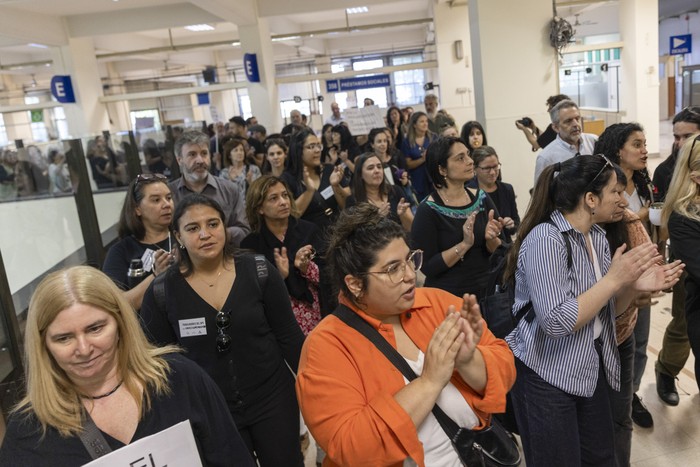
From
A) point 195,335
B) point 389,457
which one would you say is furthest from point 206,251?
point 389,457

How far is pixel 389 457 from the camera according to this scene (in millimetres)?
1479

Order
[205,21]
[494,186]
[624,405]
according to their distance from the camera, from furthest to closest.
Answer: [205,21] < [494,186] < [624,405]

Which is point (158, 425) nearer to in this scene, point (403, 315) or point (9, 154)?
point (403, 315)

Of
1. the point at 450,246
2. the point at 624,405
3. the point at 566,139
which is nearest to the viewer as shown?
the point at 624,405

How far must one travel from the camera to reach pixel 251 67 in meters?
11.8

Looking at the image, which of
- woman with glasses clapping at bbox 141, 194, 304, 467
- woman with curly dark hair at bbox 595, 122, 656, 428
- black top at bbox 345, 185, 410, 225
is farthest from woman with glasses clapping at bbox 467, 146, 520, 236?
woman with glasses clapping at bbox 141, 194, 304, 467

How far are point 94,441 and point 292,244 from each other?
194 centimetres

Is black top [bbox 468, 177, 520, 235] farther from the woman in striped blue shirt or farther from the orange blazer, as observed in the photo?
the orange blazer

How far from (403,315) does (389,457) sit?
17.6 inches

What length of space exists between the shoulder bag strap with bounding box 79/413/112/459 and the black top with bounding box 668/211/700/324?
2.46 m

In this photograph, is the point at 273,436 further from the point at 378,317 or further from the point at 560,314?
the point at 560,314

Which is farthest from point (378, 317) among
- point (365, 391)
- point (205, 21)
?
point (205, 21)

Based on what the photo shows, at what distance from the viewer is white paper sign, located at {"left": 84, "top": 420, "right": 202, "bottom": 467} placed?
150 centimetres

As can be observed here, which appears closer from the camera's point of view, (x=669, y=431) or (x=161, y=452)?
(x=161, y=452)
